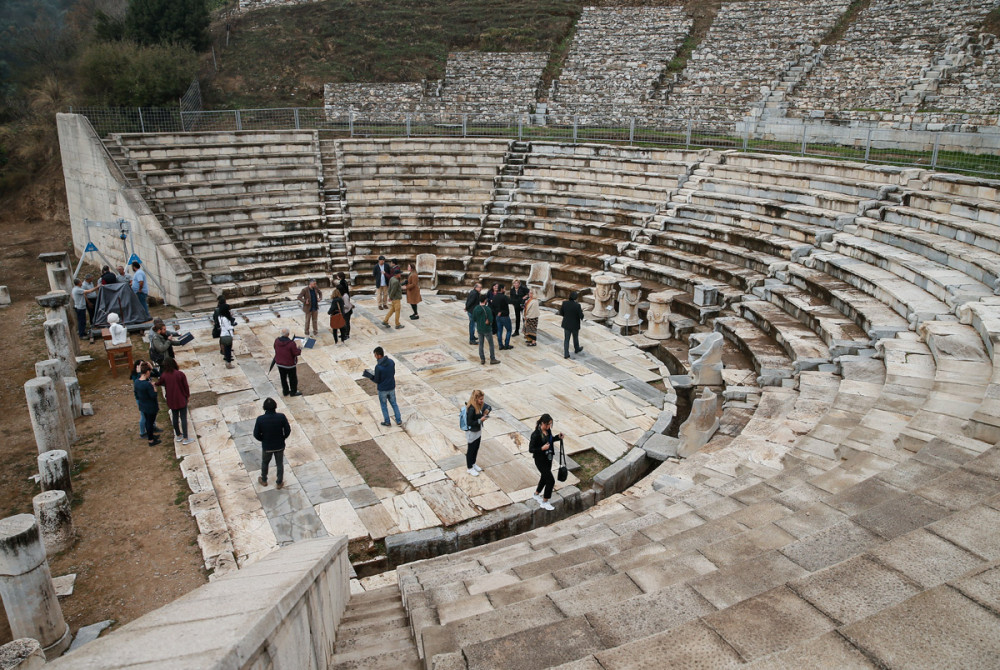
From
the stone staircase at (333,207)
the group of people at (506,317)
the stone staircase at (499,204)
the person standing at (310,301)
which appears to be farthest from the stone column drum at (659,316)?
the stone staircase at (333,207)

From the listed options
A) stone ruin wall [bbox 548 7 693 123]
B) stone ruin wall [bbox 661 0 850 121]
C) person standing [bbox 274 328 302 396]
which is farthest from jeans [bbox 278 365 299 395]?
stone ruin wall [bbox 661 0 850 121]

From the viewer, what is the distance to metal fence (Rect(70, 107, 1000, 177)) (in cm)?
1545

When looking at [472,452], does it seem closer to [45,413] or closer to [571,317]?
[571,317]

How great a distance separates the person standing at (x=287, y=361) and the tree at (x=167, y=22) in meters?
21.6

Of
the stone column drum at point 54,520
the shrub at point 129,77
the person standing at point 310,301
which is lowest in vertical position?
the stone column drum at point 54,520

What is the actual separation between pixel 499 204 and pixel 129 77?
43.6ft

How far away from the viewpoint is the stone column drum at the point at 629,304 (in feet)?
48.9

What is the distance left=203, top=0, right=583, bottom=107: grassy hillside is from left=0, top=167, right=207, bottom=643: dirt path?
17.6 m

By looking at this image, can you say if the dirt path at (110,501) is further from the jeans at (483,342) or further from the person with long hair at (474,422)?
the jeans at (483,342)

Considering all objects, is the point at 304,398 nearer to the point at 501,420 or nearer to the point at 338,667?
the point at 501,420

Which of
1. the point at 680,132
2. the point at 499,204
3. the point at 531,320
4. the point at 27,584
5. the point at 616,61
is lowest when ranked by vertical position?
the point at 27,584

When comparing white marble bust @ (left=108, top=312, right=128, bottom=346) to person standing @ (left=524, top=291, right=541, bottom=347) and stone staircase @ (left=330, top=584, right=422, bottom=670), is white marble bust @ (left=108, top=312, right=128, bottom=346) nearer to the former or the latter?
person standing @ (left=524, top=291, right=541, bottom=347)

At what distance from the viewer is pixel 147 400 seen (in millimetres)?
10234

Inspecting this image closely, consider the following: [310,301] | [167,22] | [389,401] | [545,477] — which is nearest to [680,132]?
[310,301]
